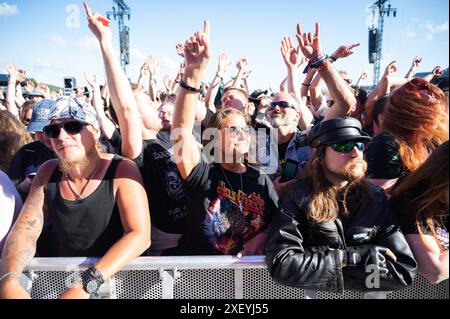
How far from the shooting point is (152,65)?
577 centimetres

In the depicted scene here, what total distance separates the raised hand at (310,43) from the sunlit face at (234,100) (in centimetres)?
117

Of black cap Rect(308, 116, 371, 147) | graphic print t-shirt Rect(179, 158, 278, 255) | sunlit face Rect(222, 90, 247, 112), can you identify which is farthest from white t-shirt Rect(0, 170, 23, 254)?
sunlit face Rect(222, 90, 247, 112)

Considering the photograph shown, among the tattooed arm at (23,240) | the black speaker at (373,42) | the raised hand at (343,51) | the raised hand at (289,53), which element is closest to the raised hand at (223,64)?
the raised hand at (289,53)

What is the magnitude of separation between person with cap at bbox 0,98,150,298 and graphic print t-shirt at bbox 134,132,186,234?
240 millimetres

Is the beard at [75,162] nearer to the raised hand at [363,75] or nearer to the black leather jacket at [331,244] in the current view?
the black leather jacket at [331,244]

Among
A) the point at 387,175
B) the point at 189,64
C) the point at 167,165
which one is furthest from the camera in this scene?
the point at 167,165

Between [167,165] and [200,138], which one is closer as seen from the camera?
[167,165]

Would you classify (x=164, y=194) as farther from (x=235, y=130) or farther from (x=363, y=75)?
(x=363, y=75)

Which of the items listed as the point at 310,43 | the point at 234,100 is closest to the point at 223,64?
the point at 234,100

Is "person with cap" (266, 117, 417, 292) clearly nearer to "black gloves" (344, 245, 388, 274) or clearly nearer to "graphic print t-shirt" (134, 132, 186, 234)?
"black gloves" (344, 245, 388, 274)

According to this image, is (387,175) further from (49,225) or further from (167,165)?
(49,225)

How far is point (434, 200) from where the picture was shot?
1.47 m
